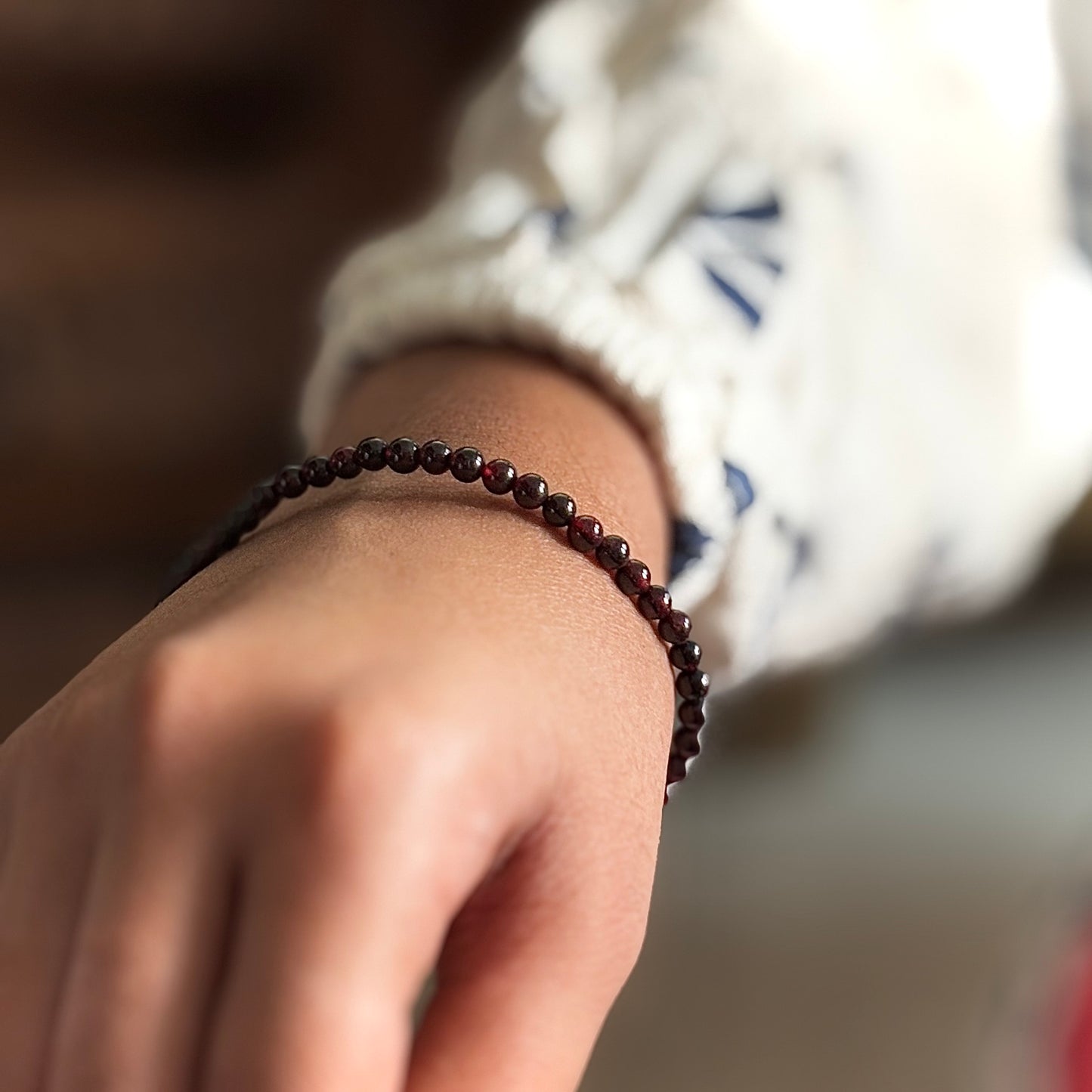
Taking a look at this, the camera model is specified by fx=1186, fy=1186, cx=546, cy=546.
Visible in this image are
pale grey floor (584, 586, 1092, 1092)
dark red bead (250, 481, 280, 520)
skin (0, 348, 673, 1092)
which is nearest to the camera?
skin (0, 348, 673, 1092)

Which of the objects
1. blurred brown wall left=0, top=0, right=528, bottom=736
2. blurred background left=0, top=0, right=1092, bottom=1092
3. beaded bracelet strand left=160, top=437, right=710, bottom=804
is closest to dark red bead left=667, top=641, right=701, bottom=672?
beaded bracelet strand left=160, top=437, right=710, bottom=804

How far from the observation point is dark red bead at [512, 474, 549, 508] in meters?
0.27

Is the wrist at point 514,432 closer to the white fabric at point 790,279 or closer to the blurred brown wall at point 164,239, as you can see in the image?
the white fabric at point 790,279

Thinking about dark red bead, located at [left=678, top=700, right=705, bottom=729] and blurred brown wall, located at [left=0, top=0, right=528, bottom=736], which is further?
blurred brown wall, located at [left=0, top=0, right=528, bottom=736]

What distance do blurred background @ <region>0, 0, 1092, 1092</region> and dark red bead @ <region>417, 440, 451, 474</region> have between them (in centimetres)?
32

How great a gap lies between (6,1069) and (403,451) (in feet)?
0.47

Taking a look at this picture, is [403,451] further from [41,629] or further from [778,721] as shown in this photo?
[41,629]

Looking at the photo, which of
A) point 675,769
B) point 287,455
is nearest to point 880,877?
point 675,769

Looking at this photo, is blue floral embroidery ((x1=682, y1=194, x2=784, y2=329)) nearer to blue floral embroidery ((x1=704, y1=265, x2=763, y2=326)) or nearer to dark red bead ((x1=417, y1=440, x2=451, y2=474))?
blue floral embroidery ((x1=704, y1=265, x2=763, y2=326))

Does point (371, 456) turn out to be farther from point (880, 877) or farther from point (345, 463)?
point (880, 877)

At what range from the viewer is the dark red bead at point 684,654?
281 millimetres

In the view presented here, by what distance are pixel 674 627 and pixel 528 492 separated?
5 cm

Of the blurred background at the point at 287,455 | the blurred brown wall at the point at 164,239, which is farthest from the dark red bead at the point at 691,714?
the blurred brown wall at the point at 164,239

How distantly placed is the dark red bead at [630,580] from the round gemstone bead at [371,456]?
0.20ft
